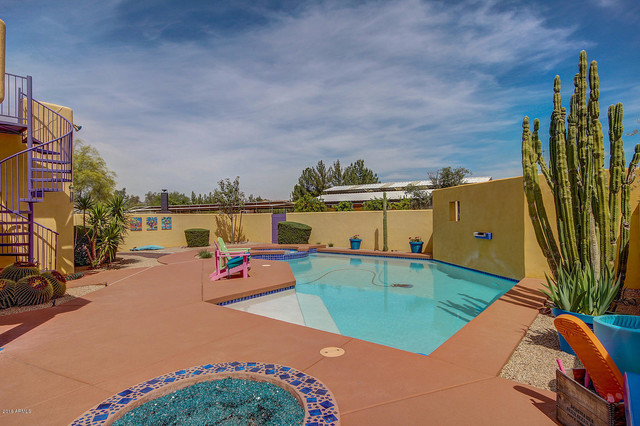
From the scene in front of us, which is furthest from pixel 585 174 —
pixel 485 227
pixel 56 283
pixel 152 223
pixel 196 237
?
pixel 152 223

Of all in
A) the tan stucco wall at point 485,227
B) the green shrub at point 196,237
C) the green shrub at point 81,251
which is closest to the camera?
the tan stucco wall at point 485,227

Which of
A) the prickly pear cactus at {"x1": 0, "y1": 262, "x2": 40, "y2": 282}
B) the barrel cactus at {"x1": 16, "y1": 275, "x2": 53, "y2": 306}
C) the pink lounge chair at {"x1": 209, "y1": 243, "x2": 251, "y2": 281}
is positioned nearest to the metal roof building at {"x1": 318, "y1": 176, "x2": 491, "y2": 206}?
the pink lounge chair at {"x1": 209, "y1": 243, "x2": 251, "y2": 281}

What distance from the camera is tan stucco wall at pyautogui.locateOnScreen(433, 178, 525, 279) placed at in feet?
28.4

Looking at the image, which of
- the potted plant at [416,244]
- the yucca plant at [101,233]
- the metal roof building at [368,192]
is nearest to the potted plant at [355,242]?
the potted plant at [416,244]

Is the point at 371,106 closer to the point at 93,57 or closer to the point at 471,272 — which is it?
the point at 471,272

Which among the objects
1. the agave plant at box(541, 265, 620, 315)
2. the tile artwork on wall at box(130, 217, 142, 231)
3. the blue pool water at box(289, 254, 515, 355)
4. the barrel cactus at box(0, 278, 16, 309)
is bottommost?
the blue pool water at box(289, 254, 515, 355)

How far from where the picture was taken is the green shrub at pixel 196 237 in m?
17.9

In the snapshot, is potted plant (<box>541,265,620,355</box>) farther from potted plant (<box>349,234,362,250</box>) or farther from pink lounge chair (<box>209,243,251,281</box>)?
potted plant (<box>349,234,362,250</box>)

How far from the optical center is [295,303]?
722cm

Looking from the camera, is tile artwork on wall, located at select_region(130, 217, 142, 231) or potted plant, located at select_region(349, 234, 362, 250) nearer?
potted plant, located at select_region(349, 234, 362, 250)

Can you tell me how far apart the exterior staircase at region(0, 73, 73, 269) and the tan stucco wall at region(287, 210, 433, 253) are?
1211 cm

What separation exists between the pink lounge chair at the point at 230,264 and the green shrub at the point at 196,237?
1073 centimetres

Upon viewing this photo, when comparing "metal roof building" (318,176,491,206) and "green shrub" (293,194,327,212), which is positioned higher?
"metal roof building" (318,176,491,206)

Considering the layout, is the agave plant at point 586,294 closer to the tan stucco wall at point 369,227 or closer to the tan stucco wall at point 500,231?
the tan stucco wall at point 500,231
